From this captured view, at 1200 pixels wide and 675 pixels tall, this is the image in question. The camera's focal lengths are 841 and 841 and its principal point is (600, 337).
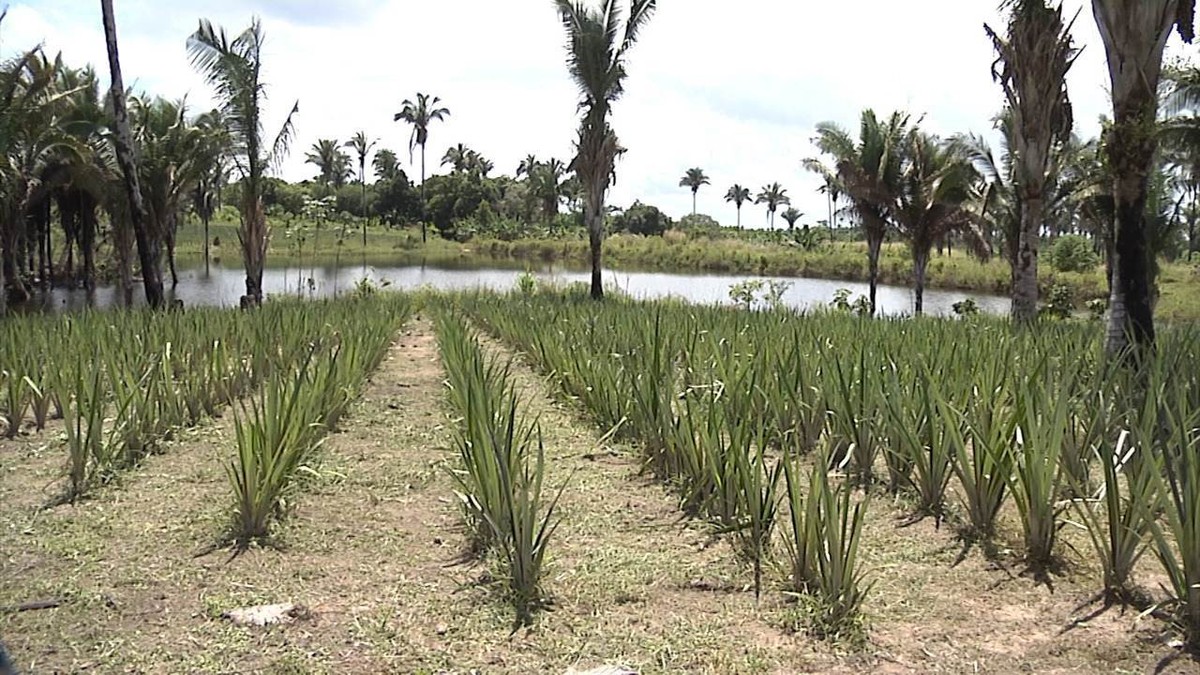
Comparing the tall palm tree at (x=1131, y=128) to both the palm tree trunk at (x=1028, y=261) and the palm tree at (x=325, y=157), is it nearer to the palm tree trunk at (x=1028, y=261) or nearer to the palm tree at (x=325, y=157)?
the palm tree trunk at (x=1028, y=261)

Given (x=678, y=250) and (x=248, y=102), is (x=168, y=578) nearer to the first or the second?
(x=248, y=102)

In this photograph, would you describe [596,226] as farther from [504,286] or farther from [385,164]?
[385,164]

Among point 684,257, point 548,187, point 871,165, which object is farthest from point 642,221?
point 871,165

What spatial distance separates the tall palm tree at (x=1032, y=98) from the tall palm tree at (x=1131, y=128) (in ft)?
14.6

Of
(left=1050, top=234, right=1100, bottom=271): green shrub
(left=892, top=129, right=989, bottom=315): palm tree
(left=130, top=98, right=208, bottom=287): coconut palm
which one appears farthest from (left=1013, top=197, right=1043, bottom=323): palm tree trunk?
(left=1050, top=234, right=1100, bottom=271): green shrub

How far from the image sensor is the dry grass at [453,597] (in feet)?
7.62

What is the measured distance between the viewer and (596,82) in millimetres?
16719

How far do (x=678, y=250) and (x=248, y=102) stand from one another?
3205cm

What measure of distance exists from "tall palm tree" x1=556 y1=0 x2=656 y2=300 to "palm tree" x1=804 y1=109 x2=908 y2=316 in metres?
5.16

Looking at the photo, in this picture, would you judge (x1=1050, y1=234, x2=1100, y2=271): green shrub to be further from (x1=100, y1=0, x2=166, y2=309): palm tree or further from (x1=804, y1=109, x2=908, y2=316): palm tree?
(x1=100, y1=0, x2=166, y2=309): palm tree

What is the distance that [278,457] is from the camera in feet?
10.8

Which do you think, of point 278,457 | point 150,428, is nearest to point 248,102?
point 150,428

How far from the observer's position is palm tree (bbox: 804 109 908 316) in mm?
18312

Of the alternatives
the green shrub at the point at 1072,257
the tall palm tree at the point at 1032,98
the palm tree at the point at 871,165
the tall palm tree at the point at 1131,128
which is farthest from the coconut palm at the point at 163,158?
the green shrub at the point at 1072,257
